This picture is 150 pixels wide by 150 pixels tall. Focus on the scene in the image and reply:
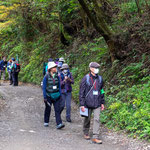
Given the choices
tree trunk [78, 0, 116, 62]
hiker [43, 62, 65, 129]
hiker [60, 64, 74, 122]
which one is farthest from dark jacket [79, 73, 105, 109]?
tree trunk [78, 0, 116, 62]

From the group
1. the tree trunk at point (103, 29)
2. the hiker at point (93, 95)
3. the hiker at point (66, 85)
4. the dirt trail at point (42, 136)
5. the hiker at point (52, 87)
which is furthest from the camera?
the tree trunk at point (103, 29)

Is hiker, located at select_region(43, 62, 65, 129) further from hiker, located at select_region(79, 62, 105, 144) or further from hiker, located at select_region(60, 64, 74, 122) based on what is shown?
hiker, located at select_region(79, 62, 105, 144)

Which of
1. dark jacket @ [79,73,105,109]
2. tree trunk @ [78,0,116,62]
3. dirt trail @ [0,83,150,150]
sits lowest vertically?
dirt trail @ [0,83,150,150]

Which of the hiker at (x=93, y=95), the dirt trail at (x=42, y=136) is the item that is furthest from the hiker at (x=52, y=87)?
the hiker at (x=93, y=95)

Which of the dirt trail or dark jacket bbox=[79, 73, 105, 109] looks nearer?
the dirt trail

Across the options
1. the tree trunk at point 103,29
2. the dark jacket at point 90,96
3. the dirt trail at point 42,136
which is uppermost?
the tree trunk at point 103,29

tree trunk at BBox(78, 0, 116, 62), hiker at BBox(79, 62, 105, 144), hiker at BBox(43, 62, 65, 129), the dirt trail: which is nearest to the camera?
the dirt trail

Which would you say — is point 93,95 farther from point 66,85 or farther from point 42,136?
point 66,85

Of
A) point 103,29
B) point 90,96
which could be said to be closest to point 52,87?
point 90,96

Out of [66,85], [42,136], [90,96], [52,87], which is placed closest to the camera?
[90,96]

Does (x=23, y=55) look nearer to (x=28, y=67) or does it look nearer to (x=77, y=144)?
(x=28, y=67)

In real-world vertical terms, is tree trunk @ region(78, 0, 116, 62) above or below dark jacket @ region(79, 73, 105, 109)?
above

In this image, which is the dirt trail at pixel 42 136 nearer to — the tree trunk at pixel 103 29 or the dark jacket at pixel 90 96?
the dark jacket at pixel 90 96

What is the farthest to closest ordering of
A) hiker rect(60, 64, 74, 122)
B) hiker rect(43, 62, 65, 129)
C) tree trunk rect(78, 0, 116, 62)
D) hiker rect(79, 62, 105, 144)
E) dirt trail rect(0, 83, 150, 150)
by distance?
tree trunk rect(78, 0, 116, 62), hiker rect(60, 64, 74, 122), hiker rect(43, 62, 65, 129), hiker rect(79, 62, 105, 144), dirt trail rect(0, 83, 150, 150)
